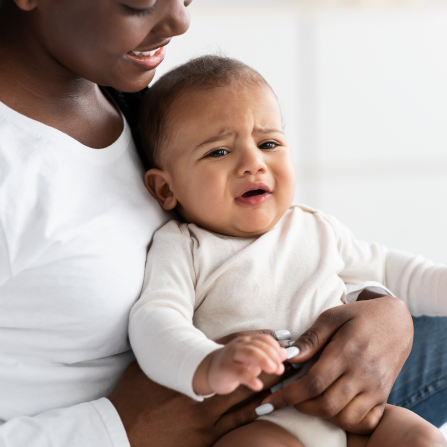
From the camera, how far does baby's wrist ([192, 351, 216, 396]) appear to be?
813 mm

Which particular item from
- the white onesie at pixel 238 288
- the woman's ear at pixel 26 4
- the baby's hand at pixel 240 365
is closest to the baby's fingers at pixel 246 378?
the baby's hand at pixel 240 365

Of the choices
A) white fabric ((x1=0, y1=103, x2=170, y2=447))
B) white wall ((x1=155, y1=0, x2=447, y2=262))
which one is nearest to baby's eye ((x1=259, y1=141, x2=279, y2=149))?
white fabric ((x1=0, y1=103, x2=170, y2=447))

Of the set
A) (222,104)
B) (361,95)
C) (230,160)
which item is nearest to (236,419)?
(230,160)

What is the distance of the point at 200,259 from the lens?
1.09 meters

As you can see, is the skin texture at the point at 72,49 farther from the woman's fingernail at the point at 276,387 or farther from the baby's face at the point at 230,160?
the woman's fingernail at the point at 276,387

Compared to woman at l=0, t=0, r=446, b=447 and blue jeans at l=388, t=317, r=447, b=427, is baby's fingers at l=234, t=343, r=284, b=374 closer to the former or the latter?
woman at l=0, t=0, r=446, b=447

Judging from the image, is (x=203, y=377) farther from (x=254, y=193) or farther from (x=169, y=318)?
(x=254, y=193)

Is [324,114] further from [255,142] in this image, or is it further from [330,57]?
[255,142]

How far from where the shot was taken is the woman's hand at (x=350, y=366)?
0.95m

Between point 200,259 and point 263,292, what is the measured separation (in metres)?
0.14

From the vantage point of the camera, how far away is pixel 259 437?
0.92m

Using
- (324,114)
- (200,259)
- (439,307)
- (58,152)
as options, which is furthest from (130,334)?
(324,114)

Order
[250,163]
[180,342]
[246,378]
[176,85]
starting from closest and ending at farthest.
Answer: [246,378] → [180,342] → [250,163] → [176,85]

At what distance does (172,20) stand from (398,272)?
0.74 meters
